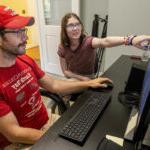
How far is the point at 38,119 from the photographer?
1458 mm

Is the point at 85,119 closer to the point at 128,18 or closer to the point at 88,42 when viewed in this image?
the point at 88,42

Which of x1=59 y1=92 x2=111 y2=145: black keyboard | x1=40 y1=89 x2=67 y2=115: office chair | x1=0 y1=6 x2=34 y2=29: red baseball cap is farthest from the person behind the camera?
x1=40 y1=89 x2=67 y2=115: office chair

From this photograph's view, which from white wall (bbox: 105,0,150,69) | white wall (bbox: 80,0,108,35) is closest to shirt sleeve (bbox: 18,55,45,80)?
white wall (bbox: 105,0,150,69)

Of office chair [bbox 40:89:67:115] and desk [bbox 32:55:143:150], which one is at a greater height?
desk [bbox 32:55:143:150]

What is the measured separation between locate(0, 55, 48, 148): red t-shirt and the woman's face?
73cm

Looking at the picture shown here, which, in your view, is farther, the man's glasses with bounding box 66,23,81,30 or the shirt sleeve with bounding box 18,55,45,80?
the man's glasses with bounding box 66,23,81,30

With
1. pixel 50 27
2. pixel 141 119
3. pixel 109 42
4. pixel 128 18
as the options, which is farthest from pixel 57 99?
pixel 50 27

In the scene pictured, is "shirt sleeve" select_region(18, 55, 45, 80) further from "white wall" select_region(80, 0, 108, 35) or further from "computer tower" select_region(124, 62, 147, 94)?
"white wall" select_region(80, 0, 108, 35)

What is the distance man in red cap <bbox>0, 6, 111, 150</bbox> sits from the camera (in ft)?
3.78

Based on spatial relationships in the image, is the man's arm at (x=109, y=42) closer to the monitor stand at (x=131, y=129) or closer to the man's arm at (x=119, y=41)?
the man's arm at (x=119, y=41)

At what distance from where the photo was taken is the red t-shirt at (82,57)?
7.14 feet

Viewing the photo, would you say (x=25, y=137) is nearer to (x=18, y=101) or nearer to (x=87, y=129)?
(x=18, y=101)

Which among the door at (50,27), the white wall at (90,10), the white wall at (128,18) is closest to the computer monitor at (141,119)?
the white wall at (128,18)

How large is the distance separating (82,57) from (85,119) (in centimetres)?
122
